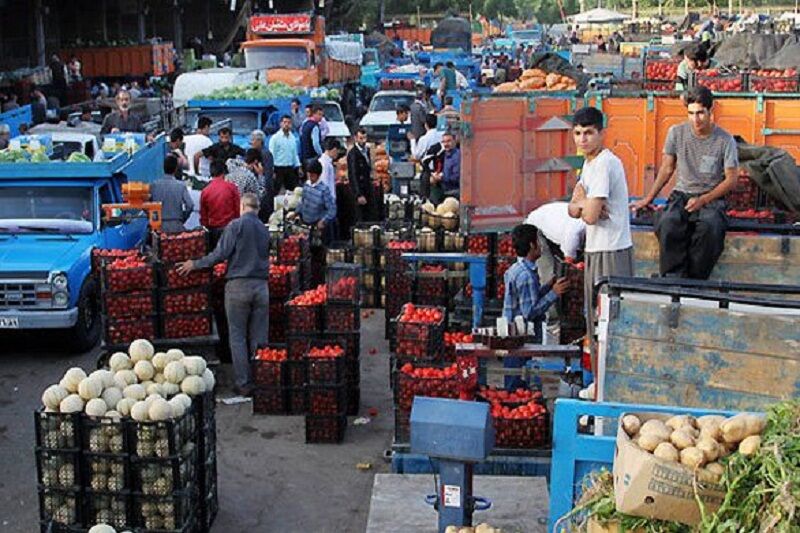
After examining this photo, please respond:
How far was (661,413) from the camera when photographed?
541cm

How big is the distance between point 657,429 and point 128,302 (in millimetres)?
7634

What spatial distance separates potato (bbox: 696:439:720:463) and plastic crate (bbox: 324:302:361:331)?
259 inches

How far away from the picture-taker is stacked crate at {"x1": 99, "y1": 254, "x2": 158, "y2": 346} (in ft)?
38.3

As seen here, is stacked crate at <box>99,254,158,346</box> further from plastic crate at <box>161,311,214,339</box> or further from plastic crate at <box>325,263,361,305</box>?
plastic crate at <box>325,263,361,305</box>

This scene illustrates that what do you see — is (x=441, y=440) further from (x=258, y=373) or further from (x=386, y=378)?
(x=386, y=378)

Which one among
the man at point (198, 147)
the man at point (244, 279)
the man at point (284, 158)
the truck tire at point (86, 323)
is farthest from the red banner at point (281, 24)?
the man at point (244, 279)

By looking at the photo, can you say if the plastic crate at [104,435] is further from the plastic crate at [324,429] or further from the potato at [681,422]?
the potato at [681,422]

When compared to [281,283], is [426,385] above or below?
below

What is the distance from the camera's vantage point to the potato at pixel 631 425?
516 centimetres

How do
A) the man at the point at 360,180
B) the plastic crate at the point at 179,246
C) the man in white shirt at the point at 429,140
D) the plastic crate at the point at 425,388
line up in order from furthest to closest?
the man in white shirt at the point at 429,140 < the man at the point at 360,180 < the plastic crate at the point at 179,246 < the plastic crate at the point at 425,388

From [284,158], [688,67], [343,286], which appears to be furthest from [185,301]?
[284,158]

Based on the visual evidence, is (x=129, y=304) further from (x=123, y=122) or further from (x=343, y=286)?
(x=123, y=122)

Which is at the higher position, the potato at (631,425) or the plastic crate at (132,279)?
the potato at (631,425)

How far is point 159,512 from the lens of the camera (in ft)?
25.5
